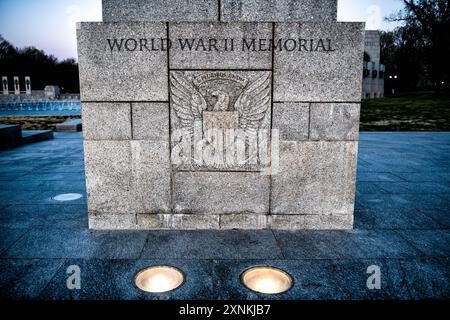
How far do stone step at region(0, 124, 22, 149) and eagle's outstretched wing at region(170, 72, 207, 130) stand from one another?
964 centimetres

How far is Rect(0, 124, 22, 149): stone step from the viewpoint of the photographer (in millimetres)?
11023

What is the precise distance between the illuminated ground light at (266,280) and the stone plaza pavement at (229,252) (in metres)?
0.08

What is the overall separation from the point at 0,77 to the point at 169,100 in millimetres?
95276

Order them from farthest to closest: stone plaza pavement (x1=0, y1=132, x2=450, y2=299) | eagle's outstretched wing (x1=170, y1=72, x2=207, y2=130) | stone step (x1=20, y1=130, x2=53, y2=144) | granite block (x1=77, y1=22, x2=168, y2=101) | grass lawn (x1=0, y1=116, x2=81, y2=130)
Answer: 1. grass lawn (x1=0, y1=116, x2=81, y2=130)
2. stone step (x1=20, y1=130, x2=53, y2=144)
3. eagle's outstretched wing (x1=170, y1=72, x2=207, y2=130)
4. granite block (x1=77, y1=22, x2=168, y2=101)
5. stone plaza pavement (x1=0, y1=132, x2=450, y2=299)

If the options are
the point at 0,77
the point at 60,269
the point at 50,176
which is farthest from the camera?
the point at 0,77

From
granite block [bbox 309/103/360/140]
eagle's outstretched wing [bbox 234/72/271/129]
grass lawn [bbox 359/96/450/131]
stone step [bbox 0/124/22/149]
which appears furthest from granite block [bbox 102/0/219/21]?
grass lawn [bbox 359/96/450/131]

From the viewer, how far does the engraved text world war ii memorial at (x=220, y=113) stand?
4.08 metres

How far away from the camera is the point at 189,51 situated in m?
4.11

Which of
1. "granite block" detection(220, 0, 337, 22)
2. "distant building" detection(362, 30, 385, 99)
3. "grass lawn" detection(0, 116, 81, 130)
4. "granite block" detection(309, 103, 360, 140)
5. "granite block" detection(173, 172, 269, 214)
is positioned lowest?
"granite block" detection(173, 172, 269, 214)

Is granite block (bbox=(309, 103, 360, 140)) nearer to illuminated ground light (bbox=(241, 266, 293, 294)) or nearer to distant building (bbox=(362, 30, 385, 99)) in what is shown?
illuminated ground light (bbox=(241, 266, 293, 294))

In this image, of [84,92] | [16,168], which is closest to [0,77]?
[16,168]

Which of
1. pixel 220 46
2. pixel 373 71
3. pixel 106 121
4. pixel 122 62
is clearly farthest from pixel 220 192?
pixel 373 71

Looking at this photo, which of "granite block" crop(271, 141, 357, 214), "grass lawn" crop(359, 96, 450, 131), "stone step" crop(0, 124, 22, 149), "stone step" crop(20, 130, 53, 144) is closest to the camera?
"granite block" crop(271, 141, 357, 214)
